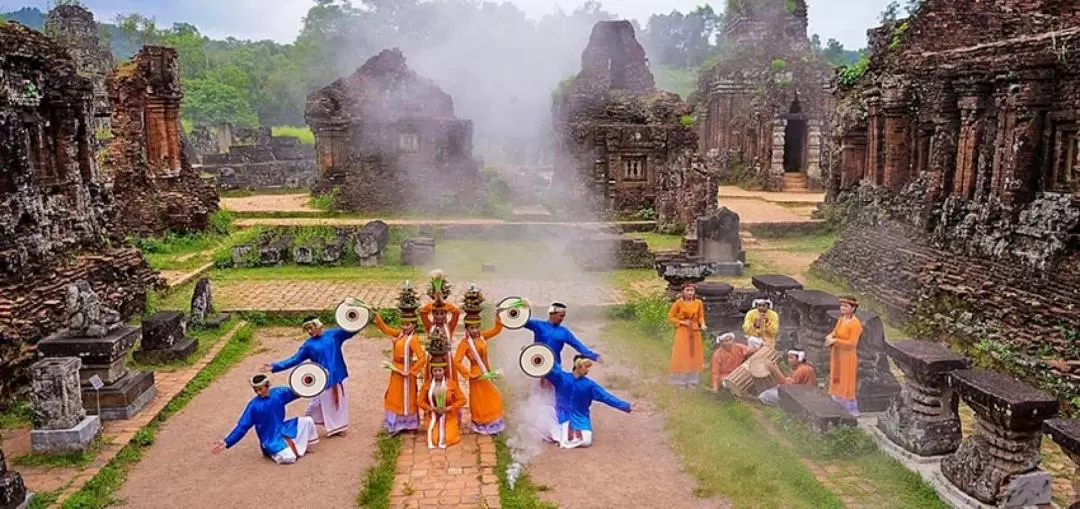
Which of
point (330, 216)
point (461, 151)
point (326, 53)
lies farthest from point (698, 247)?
point (326, 53)

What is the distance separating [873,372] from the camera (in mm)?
7527

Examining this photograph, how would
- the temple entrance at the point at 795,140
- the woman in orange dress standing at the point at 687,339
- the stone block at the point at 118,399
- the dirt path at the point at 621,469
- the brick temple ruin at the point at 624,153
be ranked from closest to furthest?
the dirt path at the point at 621,469
the stone block at the point at 118,399
the woman in orange dress standing at the point at 687,339
the brick temple ruin at the point at 624,153
the temple entrance at the point at 795,140

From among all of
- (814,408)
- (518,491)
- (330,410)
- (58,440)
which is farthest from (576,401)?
(58,440)

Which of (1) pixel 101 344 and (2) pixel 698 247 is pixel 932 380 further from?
(2) pixel 698 247

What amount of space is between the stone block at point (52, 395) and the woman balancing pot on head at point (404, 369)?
8.33 ft

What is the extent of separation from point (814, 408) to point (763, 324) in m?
1.39

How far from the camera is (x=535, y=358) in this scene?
→ 669 cm

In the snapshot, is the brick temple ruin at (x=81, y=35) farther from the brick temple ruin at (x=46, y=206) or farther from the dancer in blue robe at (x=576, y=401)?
the dancer in blue robe at (x=576, y=401)

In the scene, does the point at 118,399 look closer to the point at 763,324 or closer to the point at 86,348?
the point at 86,348

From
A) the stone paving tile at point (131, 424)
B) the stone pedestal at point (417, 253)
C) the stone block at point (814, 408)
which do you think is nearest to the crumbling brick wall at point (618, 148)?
the stone pedestal at point (417, 253)

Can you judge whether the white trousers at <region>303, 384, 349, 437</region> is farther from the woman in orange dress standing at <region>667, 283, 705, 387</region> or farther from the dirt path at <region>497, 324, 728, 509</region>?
the woman in orange dress standing at <region>667, 283, 705, 387</region>

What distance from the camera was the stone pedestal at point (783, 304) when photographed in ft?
29.8

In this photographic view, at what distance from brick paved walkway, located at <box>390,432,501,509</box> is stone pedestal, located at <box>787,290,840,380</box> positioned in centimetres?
370

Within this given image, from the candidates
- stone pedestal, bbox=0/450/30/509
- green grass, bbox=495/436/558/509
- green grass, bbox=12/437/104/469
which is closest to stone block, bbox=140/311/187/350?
green grass, bbox=12/437/104/469
